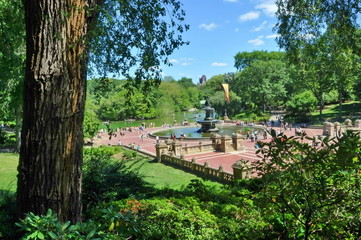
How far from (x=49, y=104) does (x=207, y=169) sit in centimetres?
1265

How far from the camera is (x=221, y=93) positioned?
60.5m

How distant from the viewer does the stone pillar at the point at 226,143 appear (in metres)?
22.4

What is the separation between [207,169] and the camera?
49.5 ft

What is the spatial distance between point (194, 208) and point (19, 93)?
18.1m

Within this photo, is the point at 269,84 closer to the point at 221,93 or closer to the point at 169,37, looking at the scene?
the point at 221,93

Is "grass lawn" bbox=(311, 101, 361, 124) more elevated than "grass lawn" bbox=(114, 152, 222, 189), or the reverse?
"grass lawn" bbox=(311, 101, 361, 124)

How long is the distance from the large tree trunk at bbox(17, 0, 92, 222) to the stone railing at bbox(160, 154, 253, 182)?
807 centimetres

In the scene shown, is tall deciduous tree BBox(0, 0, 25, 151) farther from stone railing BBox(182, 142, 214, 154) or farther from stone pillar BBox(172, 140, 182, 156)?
stone railing BBox(182, 142, 214, 154)

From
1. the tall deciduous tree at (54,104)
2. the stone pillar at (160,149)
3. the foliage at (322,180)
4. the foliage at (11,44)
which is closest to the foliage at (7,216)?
the tall deciduous tree at (54,104)

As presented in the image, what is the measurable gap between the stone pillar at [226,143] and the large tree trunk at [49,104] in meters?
19.7

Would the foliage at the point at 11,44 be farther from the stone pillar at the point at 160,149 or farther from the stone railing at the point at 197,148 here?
the stone railing at the point at 197,148

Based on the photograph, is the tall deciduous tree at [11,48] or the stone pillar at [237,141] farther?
the stone pillar at [237,141]

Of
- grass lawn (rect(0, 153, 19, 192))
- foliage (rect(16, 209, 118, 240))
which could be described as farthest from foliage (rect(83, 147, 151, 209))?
grass lawn (rect(0, 153, 19, 192))

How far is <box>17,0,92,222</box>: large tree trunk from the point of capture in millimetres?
3156
